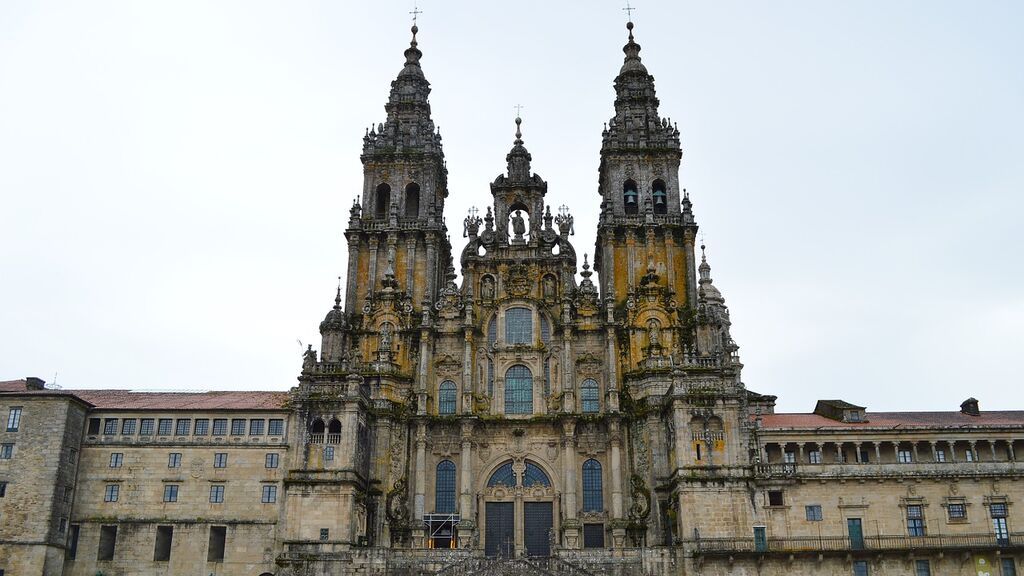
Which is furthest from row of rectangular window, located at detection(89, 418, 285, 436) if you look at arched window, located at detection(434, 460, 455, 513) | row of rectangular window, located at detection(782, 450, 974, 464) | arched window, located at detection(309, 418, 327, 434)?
row of rectangular window, located at detection(782, 450, 974, 464)

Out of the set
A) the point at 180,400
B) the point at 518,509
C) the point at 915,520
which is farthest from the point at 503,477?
the point at 915,520

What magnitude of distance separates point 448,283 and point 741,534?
2566cm

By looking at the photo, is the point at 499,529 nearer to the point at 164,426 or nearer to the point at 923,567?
the point at 164,426

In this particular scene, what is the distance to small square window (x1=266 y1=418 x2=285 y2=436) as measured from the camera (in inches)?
2195

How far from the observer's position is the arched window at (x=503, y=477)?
5894cm

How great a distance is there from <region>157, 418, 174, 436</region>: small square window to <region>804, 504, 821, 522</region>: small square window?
38.1m

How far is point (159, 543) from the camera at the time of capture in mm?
53719

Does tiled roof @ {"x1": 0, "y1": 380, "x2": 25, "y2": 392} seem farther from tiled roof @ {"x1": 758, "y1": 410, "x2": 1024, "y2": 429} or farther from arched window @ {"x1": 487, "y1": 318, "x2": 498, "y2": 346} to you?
tiled roof @ {"x1": 758, "y1": 410, "x2": 1024, "y2": 429}

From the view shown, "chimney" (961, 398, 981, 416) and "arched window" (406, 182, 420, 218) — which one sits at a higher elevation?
"arched window" (406, 182, 420, 218)

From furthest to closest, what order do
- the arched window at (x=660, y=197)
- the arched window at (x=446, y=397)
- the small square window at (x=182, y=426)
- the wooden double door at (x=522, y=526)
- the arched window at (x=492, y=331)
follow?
the arched window at (x=660, y=197) → the arched window at (x=492, y=331) → the arched window at (x=446, y=397) → the wooden double door at (x=522, y=526) → the small square window at (x=182, y=426)

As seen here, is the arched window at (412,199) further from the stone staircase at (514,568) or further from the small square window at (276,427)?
the stone staircase at (514,568)

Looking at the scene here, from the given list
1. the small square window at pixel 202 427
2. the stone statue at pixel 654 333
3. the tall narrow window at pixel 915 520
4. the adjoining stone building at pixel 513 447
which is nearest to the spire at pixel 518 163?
the adjoining stone building at pixel 513 447

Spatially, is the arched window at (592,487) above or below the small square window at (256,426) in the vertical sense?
below

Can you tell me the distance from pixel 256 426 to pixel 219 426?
7.39ft
